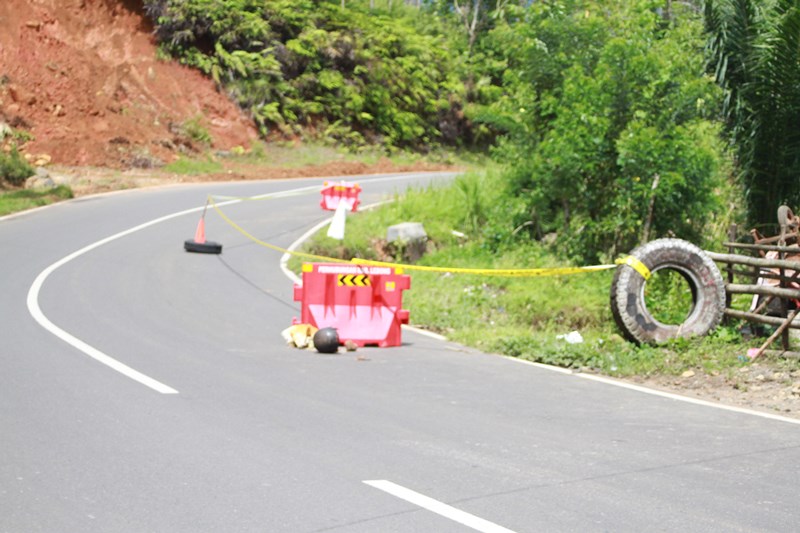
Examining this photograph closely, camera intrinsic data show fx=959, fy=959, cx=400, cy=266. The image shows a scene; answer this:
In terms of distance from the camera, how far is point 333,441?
7.08 m

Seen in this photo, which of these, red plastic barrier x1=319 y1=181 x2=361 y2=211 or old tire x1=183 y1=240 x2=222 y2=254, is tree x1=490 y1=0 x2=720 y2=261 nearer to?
old tire x1=183 y1=240 x2=222 y2=254

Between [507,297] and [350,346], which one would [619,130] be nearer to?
[507,297]

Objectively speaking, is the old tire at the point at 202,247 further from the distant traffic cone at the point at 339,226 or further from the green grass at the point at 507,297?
the distant traffic cone at the point at 339,226

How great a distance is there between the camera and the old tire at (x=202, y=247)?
62.9 ft

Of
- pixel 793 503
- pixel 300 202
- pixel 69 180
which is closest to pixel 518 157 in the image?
pixel 300 202

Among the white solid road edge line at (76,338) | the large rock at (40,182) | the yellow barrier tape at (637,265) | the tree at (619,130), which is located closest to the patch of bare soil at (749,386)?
the yellow barrier tape at (637,265)

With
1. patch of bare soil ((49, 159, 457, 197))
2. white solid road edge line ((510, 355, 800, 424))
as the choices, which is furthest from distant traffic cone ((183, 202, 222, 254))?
white solid road edge line ((510, 355, 800, 424))

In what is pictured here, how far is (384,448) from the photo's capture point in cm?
694

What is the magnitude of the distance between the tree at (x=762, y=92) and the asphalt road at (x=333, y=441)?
20.4 feet

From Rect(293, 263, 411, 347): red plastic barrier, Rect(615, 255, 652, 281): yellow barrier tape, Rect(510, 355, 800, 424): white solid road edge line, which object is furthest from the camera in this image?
Rect(293, 263, 411, 347): red plastic barrier

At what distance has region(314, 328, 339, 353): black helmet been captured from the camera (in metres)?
11.3

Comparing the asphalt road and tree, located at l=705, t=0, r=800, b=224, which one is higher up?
tree, located at l=705, t=0, r=800, b=224

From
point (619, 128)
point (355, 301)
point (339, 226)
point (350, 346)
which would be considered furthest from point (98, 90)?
point (350, 346)

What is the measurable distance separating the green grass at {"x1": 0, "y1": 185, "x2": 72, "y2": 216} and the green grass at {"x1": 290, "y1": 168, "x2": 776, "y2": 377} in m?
8.34
